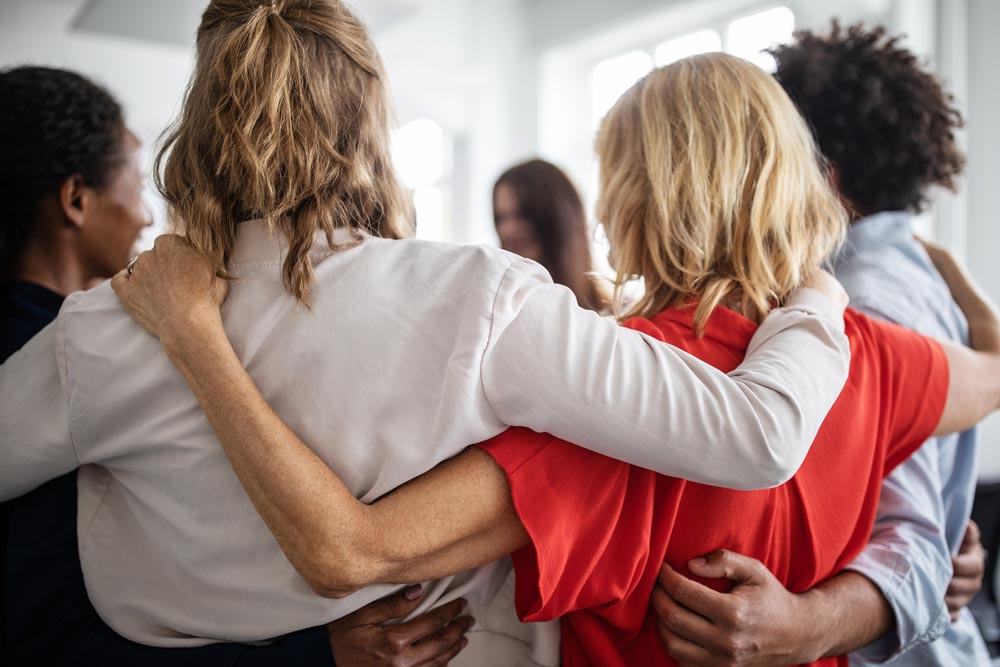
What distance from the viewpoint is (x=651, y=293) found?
1.06m

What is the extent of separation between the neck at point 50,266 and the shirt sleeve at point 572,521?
886 millimetres

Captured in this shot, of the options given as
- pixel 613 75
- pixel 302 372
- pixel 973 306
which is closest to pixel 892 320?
pixel 973 306

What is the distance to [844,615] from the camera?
39.5 inches

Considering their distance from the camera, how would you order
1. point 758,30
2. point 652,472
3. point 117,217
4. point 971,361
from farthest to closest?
point 758,30 < point 117,217 < point 971,361 < point 652,472

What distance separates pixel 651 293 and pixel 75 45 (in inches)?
203

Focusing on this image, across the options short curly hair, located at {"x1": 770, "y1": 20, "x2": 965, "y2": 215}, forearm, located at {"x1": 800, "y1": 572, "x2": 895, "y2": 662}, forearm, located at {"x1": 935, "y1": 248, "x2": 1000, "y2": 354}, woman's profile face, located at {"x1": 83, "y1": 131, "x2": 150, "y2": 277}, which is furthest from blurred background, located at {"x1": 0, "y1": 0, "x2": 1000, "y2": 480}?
forearm, located at {"x1": 800, "y1": 572, "x2": 895, "y2": 662}

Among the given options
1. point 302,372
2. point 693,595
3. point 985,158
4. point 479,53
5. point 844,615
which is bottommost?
point 844,615

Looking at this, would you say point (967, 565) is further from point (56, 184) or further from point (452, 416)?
point (56, 184)

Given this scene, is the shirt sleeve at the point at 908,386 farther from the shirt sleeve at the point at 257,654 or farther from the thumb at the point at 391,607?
the shirt sleeve at the point at 257,654

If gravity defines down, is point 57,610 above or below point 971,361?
below

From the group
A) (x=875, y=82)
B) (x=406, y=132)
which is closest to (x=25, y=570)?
(x=875, y=82)

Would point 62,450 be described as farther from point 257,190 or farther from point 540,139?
point 540,139

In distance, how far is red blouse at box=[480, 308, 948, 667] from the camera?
828 mm

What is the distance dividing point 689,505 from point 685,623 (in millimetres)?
136
